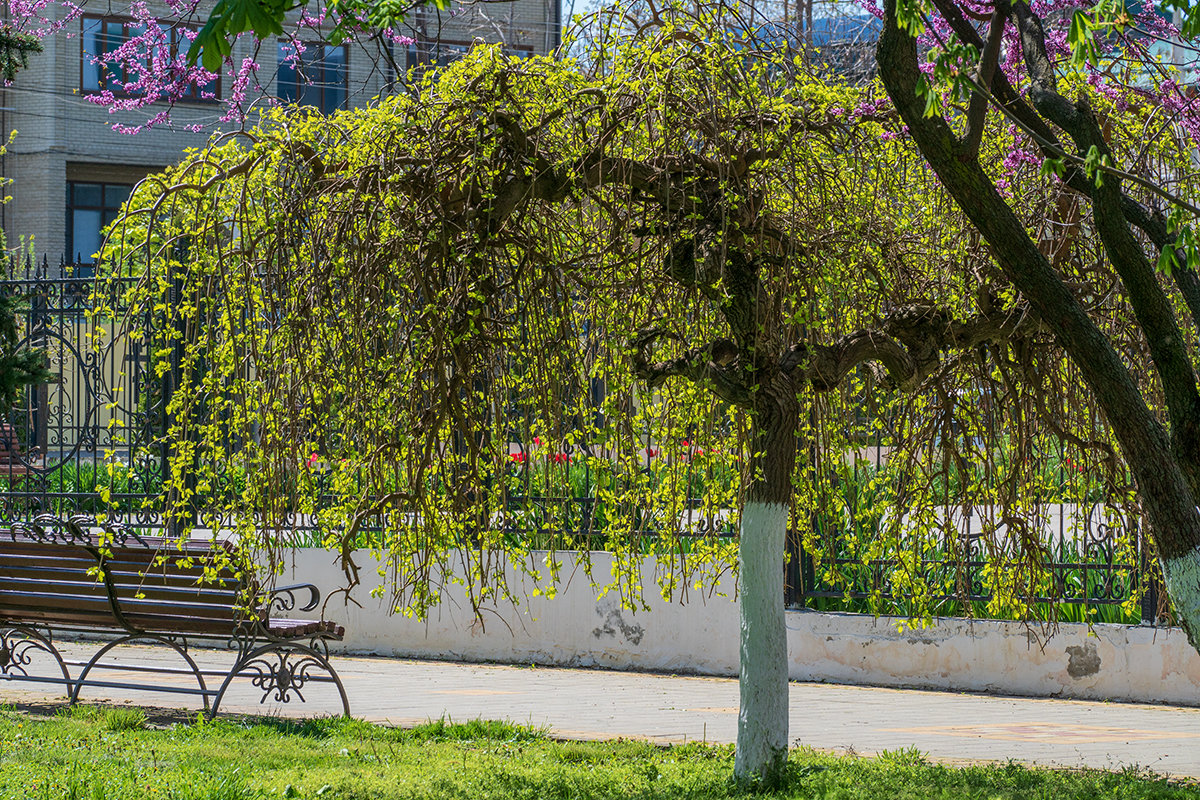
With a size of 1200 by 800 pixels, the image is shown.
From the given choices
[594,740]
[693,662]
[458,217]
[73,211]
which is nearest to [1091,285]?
[458,217]

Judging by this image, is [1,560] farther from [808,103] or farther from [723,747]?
[808,103]

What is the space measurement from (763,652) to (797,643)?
12.3 ft

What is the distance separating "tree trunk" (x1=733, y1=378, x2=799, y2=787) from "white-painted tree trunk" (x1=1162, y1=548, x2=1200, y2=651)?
5.02 feet

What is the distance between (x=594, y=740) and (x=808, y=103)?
3.67 metres

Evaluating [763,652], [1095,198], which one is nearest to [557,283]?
[763,652]

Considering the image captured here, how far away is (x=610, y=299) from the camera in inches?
208

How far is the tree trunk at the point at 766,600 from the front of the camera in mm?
5207

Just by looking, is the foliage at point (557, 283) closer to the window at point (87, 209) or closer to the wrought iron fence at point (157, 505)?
the wrought iron fence at point (157, 505)

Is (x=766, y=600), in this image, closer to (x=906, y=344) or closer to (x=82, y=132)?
(x=906, y=344)

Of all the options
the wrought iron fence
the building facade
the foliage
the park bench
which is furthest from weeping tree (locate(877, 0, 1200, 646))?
the building facade

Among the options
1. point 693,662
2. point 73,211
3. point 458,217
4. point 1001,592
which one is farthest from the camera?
point 73,211

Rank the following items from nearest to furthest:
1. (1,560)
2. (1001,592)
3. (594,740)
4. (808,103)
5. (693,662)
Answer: (808,103) < (1001,592) < (594,740) < (1,560) < (693,662)

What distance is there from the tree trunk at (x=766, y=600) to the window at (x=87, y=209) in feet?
78.4

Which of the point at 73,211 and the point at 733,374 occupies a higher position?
the point at 73,211
